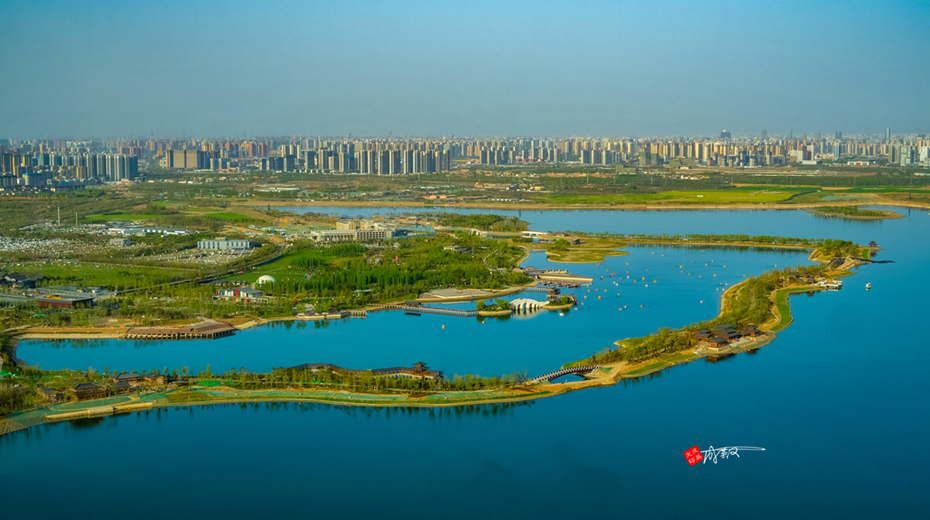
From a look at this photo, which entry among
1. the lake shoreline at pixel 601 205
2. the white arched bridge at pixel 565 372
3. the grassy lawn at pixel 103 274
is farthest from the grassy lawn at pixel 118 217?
the white arched bridge at pixel 565 372

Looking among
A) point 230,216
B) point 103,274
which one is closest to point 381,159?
point 230,216

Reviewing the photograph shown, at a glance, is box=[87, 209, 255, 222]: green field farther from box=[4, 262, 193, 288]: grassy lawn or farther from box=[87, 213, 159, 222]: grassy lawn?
box=[4, 262, 193, 288]: grassy lawn

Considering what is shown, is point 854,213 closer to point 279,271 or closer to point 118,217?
point 279,271

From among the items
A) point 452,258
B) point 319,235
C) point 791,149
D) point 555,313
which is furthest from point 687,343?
point 791,149

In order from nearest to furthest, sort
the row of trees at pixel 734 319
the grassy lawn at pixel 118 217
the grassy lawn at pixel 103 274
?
the row of trees at pixel 734 319
the grassy lawn at pixel 103 274
the grassy lawn at pixel 118 217

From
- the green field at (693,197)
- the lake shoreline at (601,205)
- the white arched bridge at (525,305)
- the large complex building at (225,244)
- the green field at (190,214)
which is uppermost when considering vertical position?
the green field at (693,197)

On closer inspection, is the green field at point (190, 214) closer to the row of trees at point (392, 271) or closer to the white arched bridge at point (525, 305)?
the row of trees at point (392, 271)
